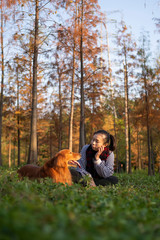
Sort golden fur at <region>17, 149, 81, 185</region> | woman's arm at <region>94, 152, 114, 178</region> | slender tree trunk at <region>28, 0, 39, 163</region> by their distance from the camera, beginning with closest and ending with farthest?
golden fur at <region>17, 149, 81, 185</region>
woman's arm at <region>94, 152, 114, 178</region>
slender tree trunk at <region>28, 0, 39, 163</region>

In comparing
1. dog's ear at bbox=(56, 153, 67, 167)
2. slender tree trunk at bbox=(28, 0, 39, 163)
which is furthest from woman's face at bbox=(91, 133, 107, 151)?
slender tree trunk at bbox=(28, 0, 39, 163)

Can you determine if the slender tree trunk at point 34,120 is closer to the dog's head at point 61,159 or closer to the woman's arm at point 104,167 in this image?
the woman's arm at point 104,167

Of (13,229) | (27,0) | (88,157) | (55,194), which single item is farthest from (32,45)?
(13,229)

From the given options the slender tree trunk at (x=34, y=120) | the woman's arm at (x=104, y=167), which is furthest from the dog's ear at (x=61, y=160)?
the slender tree trunk at (x=34, y=120)

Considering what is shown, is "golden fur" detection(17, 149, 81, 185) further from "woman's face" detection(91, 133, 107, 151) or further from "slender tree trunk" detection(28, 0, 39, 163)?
"slender tree trunk" detection(28, 0, 39, 163)

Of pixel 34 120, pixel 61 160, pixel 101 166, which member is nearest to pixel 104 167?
pixel 101 166

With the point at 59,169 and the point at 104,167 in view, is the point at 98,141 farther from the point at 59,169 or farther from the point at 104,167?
the point at 59,169

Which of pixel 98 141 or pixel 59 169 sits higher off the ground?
pixel 98 141

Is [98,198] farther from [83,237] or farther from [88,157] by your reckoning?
[88,157]

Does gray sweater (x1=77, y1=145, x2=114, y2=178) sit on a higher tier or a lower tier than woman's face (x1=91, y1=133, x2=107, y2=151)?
lower

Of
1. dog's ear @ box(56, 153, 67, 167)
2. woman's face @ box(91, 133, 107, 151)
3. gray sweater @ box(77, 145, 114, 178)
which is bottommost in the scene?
gray sweater @ box(77, 145, 114, 178)

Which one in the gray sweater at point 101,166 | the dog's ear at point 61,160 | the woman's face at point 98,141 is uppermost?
the woman's face at point 98,141

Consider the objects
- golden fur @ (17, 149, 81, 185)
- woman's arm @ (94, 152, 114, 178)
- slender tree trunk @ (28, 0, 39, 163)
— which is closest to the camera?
golden fur @ (17, 149, 81, 185)

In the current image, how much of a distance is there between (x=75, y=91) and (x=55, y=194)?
16097 mm
